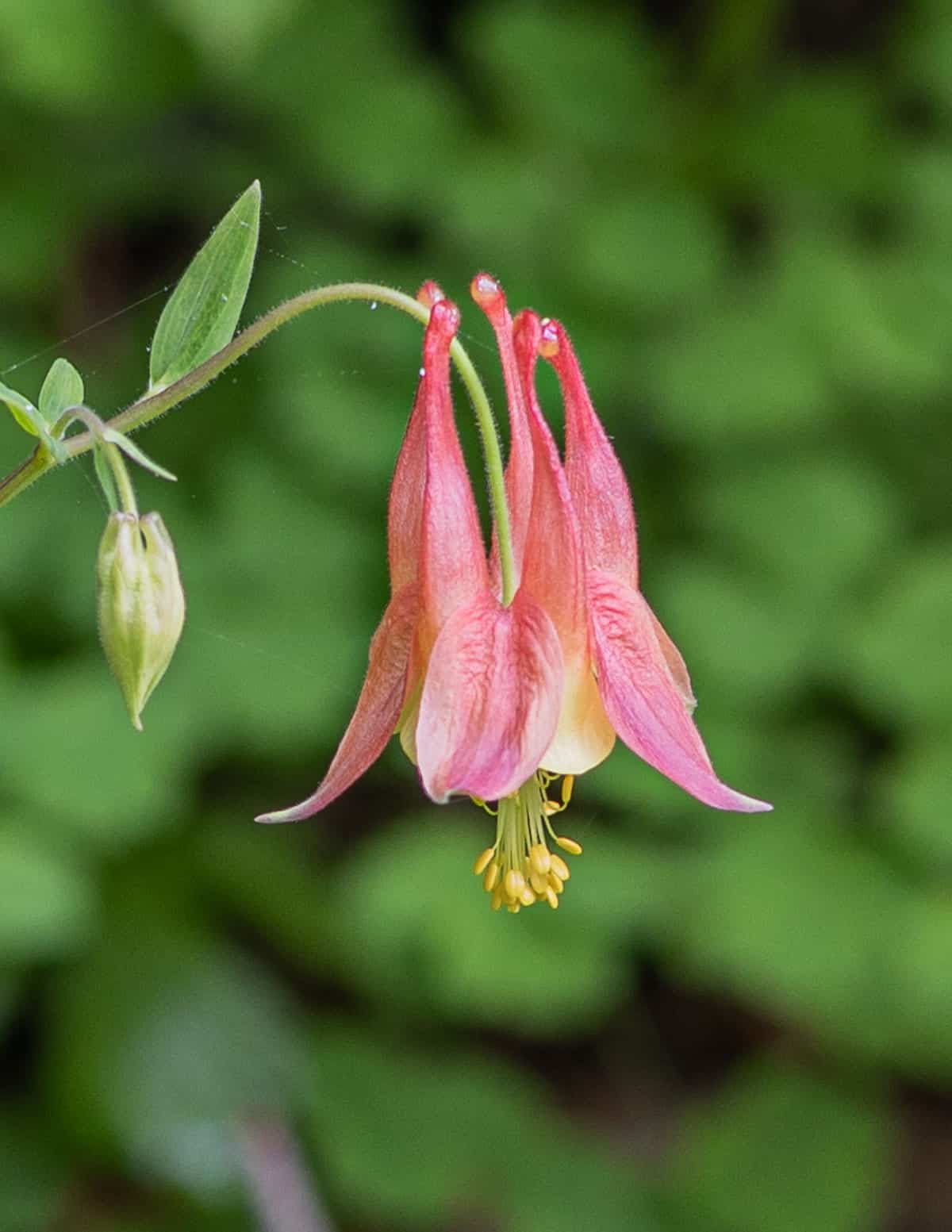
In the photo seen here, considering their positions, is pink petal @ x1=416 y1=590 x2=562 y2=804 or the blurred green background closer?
pink petal @ x1=416 y1=590 x2=562 y2=804

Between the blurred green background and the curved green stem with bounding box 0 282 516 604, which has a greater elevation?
the curved green stem with bounding box 0 282 516 604

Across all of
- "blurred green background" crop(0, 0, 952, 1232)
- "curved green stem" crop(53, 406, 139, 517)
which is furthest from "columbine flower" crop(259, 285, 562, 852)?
"blurred green background" crop(0, 0, 952, 1232)

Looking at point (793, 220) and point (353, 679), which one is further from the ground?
point (793, 220)

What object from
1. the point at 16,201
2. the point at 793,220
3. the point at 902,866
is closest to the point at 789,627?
the point at 902,866

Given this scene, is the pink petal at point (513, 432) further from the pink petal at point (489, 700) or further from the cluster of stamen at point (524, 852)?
the cluster of stamen at point (524, 852)

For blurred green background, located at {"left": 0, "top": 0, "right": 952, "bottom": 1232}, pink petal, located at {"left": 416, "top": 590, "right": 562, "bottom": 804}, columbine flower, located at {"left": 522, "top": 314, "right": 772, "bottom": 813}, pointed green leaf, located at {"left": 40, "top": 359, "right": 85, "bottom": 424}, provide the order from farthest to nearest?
blurred green background, located at {"left": 0, "top": 0, "right": 952, "bottom": 1232}, pointed green leaf, located at {"left": 40, "top": 359, "right": 85, "bottom": 424}, columbine flower, located at {"left": 522, "top": 314, "right": 772, "bottom": 813}, pink petal, located at {"left": 416, "top": 590, "right": 562, "bottom": 804}

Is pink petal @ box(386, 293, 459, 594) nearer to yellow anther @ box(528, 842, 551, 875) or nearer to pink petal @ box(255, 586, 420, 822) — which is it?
pink petal @ box(255, 586, 420, 822)

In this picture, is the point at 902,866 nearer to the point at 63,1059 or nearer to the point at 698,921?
the point at 698,921

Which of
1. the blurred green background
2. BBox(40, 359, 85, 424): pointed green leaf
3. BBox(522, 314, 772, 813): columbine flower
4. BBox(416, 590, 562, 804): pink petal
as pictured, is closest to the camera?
BBox(416, 590, 562, 804): pink petal
